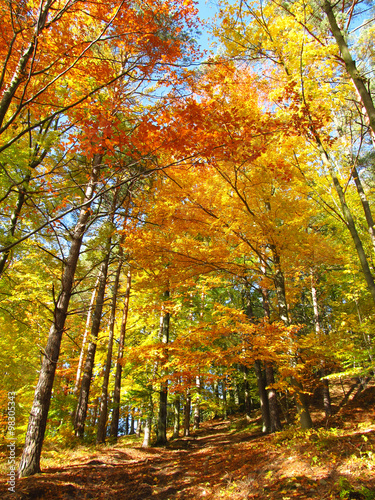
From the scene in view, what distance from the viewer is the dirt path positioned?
396 centimetres

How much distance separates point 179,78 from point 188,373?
5894mm

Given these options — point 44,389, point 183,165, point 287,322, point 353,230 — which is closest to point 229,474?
point 287,322

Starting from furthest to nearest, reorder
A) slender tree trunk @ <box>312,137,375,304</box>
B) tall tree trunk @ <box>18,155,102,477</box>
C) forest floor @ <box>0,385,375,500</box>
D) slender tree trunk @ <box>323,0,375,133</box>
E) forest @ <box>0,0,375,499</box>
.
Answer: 1. tall tree trunk @ <box>18,155,102,477</box>
2. forest floor @ <box>0,385,375,500</box>
3. forest @ <box>0,0,375,499</box>
4. slender tree trunk @ <box>312,137,375,304</box>
5. slender tree trunk @ <box>323,0,375,133</box>

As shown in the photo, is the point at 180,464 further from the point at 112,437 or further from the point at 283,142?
the point at 283,142

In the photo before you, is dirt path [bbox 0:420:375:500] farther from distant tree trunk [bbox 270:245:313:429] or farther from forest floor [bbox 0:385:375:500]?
distant tree trunk [bbox 270:245:313:429]

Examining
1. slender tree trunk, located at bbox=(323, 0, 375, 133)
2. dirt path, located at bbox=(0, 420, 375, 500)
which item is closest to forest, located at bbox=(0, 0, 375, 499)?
slender tree trunk, located at bbox=(323, 0, 375, 133)

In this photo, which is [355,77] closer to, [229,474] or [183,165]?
[183,165]

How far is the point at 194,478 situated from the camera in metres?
5.84

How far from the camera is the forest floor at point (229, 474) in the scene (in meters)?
3.88

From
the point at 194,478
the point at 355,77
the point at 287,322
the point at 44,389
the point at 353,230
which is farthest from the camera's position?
the point at 287,322

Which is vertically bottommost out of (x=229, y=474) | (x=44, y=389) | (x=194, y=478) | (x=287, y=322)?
(x=194, y=478)

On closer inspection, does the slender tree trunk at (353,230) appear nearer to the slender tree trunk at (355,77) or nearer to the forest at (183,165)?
the forest at (183,165)

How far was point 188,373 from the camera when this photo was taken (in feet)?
20.6

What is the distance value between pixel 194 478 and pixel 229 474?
89 cm
